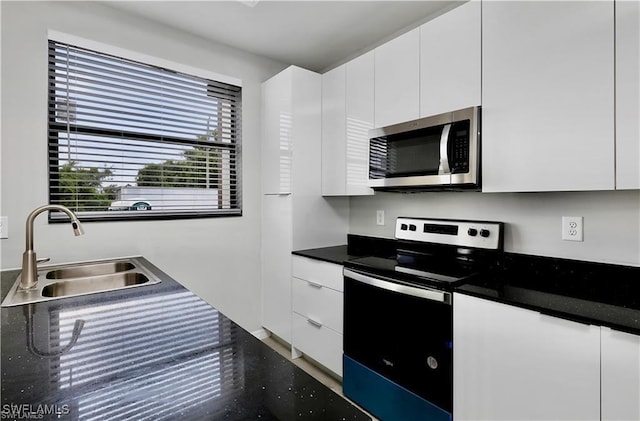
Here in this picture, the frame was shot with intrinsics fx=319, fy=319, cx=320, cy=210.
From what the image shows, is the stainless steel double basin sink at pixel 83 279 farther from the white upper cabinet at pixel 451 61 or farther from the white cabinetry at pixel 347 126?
the white upper cabinet at pixel 451 61

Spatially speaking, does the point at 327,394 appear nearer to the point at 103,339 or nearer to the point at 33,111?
the point at 103,339

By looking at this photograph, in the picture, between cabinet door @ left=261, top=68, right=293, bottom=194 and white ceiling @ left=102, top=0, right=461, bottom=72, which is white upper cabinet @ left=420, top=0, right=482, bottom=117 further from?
cabinet door @ left=261, top=68, right=293, bottom=194

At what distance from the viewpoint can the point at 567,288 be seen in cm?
147

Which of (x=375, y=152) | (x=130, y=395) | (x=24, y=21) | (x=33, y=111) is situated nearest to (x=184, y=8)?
(x=24, y=21)

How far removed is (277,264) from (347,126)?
1248mm

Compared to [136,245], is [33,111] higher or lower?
higher

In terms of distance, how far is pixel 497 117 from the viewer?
61.2 inches

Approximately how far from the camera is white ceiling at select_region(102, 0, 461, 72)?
6.84ft

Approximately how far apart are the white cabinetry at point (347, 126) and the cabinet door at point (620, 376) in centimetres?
146

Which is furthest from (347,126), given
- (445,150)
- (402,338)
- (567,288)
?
(567,288)

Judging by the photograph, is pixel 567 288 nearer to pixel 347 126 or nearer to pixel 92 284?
pixel 347 126

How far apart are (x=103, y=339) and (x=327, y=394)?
26.1 inches

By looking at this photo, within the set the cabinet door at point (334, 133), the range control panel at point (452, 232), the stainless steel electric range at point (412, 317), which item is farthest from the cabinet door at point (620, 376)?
the cabinet door at point (334, 133)

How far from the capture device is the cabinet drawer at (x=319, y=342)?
83.1 inches
